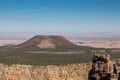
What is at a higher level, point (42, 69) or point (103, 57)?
point (103, 57)

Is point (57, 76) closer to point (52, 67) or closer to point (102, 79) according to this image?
point (52, 67)

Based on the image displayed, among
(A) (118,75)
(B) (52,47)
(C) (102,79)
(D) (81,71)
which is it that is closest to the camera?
(A) (118,75)

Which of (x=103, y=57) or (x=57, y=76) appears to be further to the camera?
(x=57, y=76)

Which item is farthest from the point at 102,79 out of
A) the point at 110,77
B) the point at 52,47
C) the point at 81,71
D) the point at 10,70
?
the point at 52,47

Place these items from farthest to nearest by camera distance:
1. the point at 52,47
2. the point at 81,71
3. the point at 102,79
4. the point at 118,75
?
the point at 52,47
the point at 81,71
the point at 102,79
the point at 118,75

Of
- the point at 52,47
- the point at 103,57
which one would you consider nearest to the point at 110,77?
the point at 103,57

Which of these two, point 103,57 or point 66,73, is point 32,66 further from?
point 103,57
